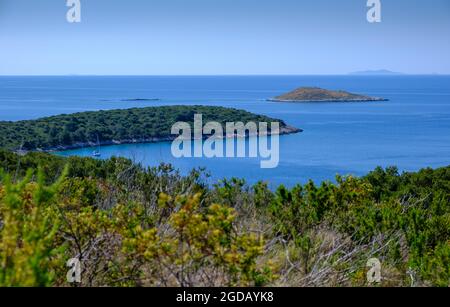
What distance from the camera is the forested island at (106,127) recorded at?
54250mm

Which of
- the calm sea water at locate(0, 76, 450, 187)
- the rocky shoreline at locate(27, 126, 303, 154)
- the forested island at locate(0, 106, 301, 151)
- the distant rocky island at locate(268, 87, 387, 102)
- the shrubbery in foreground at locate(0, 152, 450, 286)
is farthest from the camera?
the distant rocky island at locate(268, 87, 387, 102)

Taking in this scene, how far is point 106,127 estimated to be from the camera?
6181cm

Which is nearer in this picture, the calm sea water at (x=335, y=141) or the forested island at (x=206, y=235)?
the forested island at (x=206, y=235)

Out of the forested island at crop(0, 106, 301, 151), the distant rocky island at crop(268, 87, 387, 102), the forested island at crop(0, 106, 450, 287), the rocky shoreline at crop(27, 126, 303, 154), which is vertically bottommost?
the rocky shoreline at crop(27, 126, 303, 154)

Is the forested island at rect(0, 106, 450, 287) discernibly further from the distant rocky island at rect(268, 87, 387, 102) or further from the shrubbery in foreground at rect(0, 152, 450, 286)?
the distant rocky island at rect(268, 87, 387, 102)

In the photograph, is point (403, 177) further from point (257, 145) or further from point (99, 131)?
point (99, 131)

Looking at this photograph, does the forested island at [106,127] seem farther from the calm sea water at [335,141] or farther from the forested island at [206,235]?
the forested island at [206,235]

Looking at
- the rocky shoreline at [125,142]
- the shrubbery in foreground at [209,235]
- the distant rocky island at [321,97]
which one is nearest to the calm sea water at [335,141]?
the rocky shoreline at [125,142]

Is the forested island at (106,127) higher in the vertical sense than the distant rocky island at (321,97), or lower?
lower

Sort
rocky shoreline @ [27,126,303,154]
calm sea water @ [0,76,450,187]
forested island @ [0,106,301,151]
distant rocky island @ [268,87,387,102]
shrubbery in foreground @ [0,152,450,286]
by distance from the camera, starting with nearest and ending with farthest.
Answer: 1. shrubbery in foreground @ [0,152,450,286]
2. calm sea water @ [0,76,450,187]
3. forested island @ [0,106,301,151]
4. rocky shoreline @ [27,126,303,154]
5. distant rocky island @ [268,87,387,102]

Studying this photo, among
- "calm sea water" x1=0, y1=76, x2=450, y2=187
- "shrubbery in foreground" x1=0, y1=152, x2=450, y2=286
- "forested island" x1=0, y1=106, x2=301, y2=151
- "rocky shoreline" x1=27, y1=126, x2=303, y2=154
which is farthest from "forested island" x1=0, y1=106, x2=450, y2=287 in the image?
"rocky shoreline" x1=27, y1=126, x2=303, y2=154

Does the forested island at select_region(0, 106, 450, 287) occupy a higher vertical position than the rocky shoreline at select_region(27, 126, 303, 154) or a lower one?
higher

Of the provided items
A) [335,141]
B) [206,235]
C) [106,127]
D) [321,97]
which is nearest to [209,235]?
[206,235]

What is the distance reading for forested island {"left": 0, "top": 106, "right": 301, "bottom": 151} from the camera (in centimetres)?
5425
